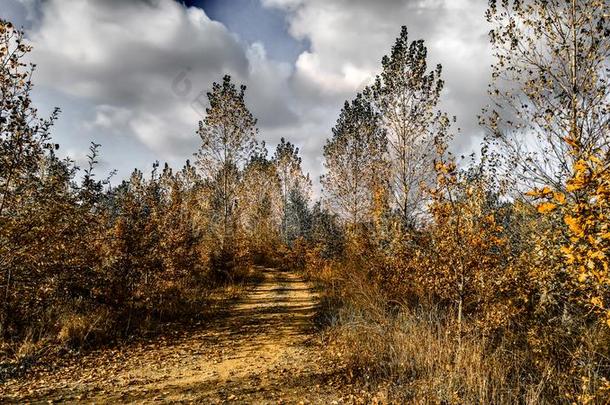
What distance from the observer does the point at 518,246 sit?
7977 millimetres

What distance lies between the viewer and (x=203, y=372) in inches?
287

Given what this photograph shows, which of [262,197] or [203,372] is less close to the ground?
[262,197]

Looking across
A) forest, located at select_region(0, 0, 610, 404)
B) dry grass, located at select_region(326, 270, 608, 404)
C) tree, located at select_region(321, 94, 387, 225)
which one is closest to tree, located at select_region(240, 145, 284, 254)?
tree, located at select_region(321, 94, 387, 225)

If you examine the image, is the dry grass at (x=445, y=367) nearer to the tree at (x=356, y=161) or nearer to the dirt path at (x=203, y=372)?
the dirt path at (x=203, y=372)

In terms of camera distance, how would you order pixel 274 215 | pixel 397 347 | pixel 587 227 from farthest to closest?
pixel 274 215 < pixel 397 347 < pixel 587 227

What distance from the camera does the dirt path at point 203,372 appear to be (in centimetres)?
614

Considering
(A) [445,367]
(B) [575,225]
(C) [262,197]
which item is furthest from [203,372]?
(C) [262,197]

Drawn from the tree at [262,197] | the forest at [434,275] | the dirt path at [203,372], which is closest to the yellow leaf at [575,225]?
the forest at [434,275]

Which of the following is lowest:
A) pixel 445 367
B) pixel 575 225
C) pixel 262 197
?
pixel 445 367

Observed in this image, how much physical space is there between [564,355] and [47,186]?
1001cm

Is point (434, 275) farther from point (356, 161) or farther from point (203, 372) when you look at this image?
point (356, 161)

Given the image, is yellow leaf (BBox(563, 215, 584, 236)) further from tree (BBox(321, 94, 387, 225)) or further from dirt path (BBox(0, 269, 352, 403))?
tree (BBox(321, 94, 387, 225))

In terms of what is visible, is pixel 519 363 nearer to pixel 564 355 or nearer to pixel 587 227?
pixel 564 355

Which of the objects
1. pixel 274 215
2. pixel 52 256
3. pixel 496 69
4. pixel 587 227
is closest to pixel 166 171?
pixel 274 215
